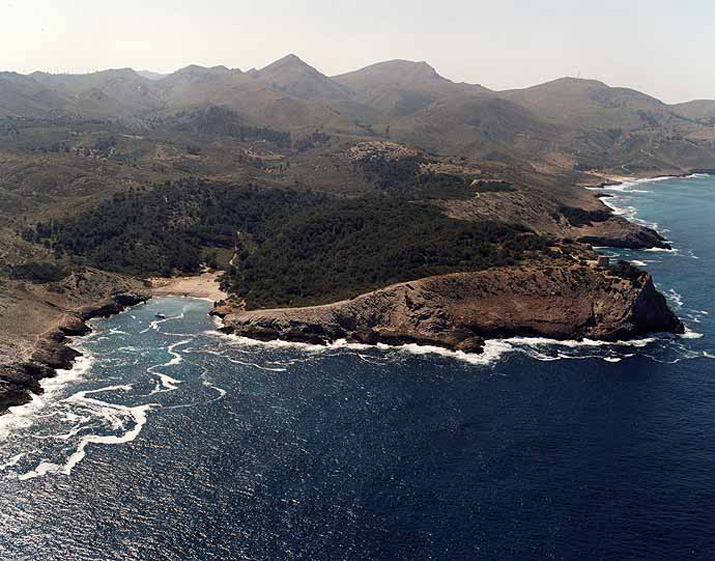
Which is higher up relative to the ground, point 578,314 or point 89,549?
point 578,314

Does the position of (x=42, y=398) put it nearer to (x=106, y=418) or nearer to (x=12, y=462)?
(x=106, y=418)

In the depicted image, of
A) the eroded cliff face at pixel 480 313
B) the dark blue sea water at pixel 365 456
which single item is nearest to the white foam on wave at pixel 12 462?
the dark blue sea water at pixel 365 456

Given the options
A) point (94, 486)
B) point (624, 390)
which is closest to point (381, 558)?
point (94, 486)

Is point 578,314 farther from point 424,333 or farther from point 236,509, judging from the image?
point 236,509

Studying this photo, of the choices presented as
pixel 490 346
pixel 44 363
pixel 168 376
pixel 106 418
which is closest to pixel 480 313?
pixel 490 346

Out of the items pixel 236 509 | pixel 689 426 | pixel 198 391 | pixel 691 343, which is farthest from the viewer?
pixel 691 343

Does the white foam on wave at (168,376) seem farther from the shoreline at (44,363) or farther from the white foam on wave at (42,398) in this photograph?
the shoreline at (44,363)

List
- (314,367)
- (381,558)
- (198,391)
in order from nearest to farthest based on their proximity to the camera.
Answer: (381,558)
(198,391)
(314,367)
